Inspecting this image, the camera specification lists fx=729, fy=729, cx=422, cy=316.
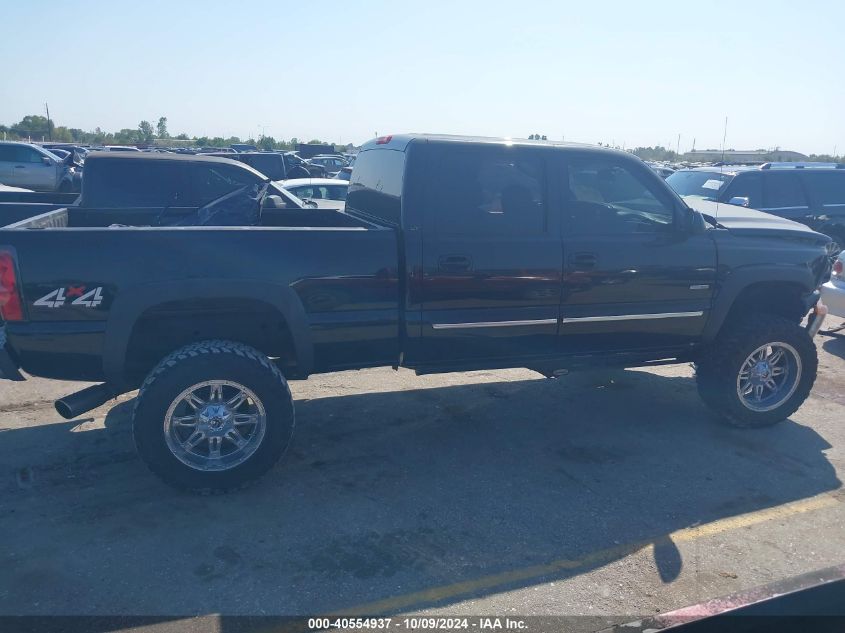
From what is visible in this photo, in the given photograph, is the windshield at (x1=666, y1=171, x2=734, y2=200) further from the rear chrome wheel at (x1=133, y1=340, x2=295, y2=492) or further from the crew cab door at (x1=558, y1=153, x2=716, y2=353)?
the rear chrome wheel at (x1=133, y1=340, x2=295, y2=492)

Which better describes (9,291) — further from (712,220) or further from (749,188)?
(749,188)

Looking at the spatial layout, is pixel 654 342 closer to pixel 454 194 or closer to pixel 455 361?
pixel 455 361

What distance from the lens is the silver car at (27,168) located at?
19.0m

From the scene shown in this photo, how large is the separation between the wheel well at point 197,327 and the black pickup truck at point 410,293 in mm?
12

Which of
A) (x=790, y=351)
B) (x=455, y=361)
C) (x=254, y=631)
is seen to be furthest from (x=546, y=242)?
(x=254, y=631)

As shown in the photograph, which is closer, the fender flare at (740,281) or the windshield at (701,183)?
the fender flare at (740,281)

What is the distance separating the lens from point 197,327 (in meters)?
4.42

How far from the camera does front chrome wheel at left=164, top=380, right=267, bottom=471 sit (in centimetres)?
424

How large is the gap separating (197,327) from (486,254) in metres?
1.85

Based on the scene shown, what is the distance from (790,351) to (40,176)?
19.0 metres

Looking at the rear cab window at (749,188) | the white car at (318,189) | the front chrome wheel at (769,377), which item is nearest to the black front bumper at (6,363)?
the front chrome wheel at (769,377)

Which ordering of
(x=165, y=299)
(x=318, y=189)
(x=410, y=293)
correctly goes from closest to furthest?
(x=165, y=299), (x=410, y=293), (x=318, y=189)

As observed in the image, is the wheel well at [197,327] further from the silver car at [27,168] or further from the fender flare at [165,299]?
the silver car at [27,168]

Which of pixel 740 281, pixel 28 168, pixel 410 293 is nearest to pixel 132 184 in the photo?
pixel 410 293
